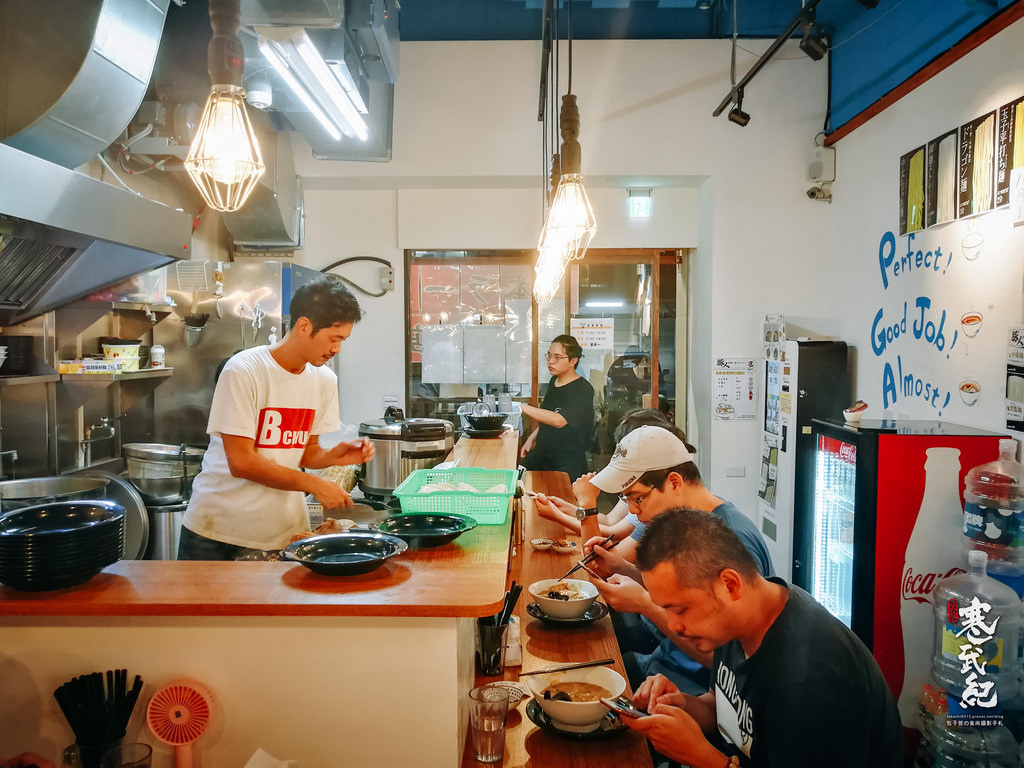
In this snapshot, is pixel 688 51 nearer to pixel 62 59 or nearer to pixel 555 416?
pixel 555 416

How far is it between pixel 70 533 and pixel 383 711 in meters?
0.78

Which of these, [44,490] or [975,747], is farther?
[44,490]

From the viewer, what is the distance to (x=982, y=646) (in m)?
2.79

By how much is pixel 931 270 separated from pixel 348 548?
3.59 meters

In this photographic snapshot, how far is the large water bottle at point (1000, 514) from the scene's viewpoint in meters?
2.86

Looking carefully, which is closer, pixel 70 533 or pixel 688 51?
pixel 70 533

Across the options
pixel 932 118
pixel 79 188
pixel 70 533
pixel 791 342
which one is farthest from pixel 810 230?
pixel 70 533

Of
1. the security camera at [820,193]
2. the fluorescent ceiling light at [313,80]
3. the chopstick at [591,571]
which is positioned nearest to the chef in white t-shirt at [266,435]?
the chopstick at [591,571]

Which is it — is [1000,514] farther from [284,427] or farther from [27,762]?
[27,762]

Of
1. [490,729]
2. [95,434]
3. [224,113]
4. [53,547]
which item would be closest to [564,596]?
[490,729]

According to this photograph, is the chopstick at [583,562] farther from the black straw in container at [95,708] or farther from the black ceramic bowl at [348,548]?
the black straw in container at [95,708]

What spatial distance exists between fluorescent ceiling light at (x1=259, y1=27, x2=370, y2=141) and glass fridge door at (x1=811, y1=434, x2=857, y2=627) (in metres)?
3.18

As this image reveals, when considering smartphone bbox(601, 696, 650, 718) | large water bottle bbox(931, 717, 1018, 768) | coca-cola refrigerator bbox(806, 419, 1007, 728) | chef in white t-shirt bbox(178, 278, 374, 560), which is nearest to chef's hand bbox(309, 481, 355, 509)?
chef in white t-shirt bbox(178, 278, 374, 560)

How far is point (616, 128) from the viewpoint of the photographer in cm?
524
